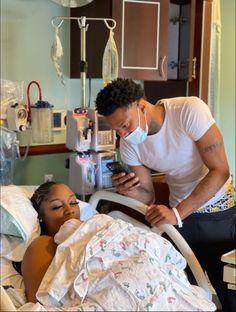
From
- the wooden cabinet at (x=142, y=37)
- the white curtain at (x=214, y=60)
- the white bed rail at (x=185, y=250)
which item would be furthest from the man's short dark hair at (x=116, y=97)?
the white curtain at (x=214, y=60)

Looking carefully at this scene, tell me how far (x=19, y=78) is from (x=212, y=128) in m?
1.03

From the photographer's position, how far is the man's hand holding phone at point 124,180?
216 centimetres

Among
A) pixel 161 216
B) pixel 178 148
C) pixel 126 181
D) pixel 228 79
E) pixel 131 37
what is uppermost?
pixel 131 37

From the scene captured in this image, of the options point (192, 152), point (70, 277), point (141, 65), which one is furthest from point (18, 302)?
point (141, 65)

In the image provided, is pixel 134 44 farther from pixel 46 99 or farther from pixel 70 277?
pixel 70 277

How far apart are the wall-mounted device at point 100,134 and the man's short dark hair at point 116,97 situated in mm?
428

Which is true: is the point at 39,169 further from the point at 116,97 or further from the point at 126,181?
the point at 116,97

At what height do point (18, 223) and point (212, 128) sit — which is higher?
point (212, 128)

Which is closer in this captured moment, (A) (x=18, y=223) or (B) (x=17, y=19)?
(A) (x=18, y=223)

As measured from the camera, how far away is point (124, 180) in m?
2.17

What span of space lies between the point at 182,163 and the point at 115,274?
2.19ft

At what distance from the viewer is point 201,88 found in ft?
9.84

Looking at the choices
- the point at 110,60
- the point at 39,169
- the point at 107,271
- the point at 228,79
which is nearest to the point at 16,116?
the point at 39,169

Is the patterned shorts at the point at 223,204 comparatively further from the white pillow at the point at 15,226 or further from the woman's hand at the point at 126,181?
the white pillow at the point at 15,226
